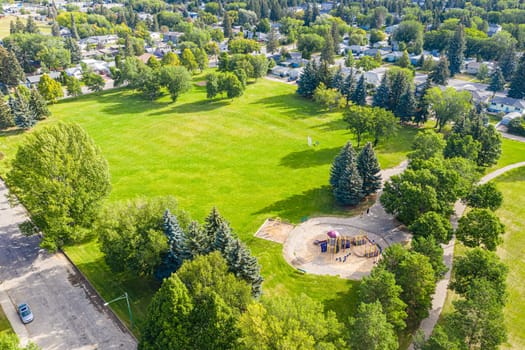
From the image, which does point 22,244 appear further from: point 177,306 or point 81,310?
point 177,306

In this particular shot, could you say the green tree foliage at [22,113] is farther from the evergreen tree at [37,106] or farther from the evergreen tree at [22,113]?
the evergreen tree at [37,106]

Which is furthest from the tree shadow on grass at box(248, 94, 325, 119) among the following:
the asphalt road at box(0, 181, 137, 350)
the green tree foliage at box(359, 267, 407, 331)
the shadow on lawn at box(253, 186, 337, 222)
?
the asphalt road at box(0, 181, 137, 350)

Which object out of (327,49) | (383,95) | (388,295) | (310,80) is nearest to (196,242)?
(388,295)

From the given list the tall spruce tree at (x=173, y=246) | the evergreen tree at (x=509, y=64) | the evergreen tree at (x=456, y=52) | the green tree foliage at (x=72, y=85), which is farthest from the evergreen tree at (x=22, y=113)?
the evergreen tree at (x=509, y=64)

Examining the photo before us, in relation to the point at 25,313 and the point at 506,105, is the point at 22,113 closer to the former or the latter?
the point at 25,313

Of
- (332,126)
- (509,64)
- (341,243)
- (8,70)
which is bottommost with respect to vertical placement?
(341,243)

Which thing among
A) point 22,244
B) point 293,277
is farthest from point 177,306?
point 22,244

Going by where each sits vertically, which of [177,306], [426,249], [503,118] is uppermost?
[177,306]
